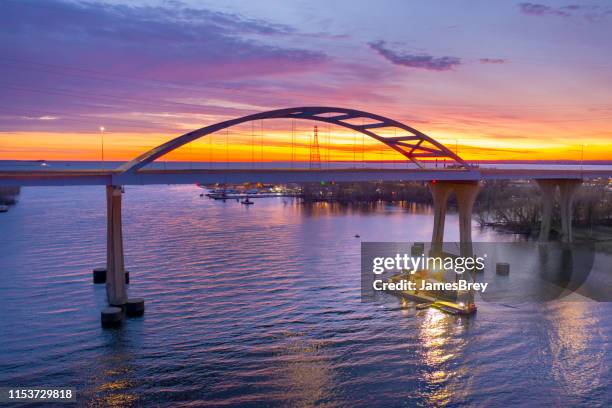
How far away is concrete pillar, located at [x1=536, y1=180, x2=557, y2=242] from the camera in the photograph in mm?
50500

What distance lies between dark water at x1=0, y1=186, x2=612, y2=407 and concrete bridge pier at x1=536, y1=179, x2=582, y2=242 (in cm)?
2565

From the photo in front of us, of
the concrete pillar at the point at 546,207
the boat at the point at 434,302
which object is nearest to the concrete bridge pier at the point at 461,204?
the boat at the point at 434,302

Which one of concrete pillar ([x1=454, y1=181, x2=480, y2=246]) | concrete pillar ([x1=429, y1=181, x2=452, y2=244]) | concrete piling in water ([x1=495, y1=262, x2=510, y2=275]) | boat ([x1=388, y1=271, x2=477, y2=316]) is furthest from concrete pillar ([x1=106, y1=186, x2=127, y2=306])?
concrete pillar ([x1=429, y1=181, x2=452, y2=244])

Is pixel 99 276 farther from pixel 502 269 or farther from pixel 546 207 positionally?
pixel 546 207

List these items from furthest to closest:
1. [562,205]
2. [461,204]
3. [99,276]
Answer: [562,205]
[461,204]
[99,276]

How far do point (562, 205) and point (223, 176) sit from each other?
38.5m

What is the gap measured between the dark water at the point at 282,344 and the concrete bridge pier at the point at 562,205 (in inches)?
1010

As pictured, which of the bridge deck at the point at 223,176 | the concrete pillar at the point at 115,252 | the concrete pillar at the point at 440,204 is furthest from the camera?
the concrete pillar at the point at 440,204

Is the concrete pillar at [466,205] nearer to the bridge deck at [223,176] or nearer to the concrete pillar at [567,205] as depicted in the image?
the bridge deck at [223,176]

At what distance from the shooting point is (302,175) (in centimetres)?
3192

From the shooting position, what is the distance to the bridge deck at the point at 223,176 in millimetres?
22031

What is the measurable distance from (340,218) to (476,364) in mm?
57111

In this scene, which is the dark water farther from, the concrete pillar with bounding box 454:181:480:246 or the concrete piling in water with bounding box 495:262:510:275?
the concrete pillar with bounding box 454:181:480:246

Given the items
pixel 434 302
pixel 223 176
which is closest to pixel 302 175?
pixel 223 176
